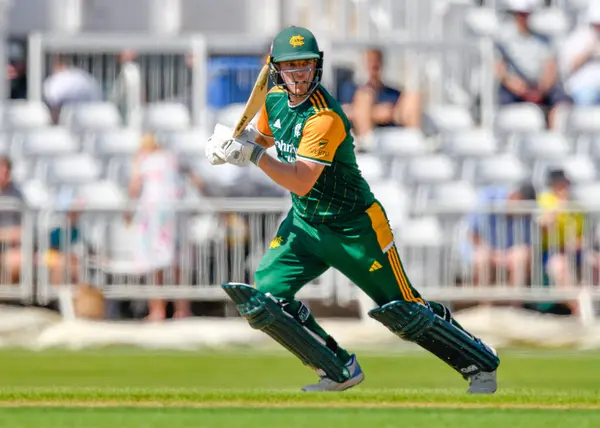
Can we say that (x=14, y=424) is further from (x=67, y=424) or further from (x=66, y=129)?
(x=66, y=129)

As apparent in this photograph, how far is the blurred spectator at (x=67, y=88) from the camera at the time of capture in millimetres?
15094

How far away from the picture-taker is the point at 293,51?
7.48 m

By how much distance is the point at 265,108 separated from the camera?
793 centimetres

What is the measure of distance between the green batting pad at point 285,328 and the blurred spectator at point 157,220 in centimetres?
550

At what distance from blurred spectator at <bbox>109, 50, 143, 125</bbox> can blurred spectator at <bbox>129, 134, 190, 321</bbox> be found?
1580mm

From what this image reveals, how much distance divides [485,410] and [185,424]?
1385 millimetres

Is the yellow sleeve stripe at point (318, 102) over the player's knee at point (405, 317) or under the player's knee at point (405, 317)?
over

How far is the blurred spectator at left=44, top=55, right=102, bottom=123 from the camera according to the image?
15.1 meters

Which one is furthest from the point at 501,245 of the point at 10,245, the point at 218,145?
the point at 218,145

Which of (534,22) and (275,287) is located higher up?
(534,22)

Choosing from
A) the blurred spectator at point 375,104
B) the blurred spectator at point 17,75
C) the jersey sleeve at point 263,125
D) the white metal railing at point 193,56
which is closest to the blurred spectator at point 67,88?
the white metal railing at point 193,56

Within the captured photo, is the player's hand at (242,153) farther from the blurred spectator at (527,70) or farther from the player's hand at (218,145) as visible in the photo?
the blurred spectator at (527,70)

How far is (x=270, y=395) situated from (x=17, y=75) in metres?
9.31

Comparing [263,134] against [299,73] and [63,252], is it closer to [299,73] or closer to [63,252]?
[299,73]
